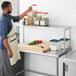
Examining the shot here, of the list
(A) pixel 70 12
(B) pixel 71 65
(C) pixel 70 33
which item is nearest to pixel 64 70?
(B) pixel 71 65

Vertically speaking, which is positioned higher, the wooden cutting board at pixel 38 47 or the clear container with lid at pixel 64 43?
the clear container with lid at pixel 64 43

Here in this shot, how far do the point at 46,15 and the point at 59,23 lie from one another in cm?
21

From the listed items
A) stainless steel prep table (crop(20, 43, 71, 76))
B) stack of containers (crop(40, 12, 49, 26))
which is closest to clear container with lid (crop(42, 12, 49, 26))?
stack of containers (crop(40, 12, 49, 26))

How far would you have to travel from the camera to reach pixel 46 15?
9.96 ft

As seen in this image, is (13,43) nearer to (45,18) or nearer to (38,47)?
(38,47)

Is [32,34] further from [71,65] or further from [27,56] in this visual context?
[71,65]

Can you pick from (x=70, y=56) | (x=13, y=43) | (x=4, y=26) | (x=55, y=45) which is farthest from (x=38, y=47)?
(x=4, y=26)

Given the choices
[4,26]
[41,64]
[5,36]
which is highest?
[4,26]

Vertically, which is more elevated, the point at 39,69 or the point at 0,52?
the point at 0,52

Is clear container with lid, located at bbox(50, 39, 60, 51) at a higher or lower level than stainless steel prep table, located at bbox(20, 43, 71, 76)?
higher

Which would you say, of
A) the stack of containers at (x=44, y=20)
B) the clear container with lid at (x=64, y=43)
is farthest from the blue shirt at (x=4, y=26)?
the clear container with lid at (x=64, y=43)

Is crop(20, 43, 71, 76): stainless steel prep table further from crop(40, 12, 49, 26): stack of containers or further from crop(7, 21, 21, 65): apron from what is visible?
crop(40, 12, 49, 26): stack of containers

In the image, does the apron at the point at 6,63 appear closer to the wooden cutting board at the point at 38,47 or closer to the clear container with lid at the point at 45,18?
the wooden cutting board at the point at 38,47

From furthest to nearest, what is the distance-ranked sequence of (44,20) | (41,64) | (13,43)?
(41,64)
(44,20)
(13,43)
